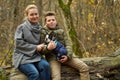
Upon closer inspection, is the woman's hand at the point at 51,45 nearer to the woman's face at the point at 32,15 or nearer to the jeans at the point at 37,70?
the jeans at the point at 37,70

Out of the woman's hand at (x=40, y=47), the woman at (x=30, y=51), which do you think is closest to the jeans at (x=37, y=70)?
the woman at (x=30, y=51)

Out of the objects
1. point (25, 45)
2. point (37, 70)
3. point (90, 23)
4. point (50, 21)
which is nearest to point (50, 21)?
point (50, 21)

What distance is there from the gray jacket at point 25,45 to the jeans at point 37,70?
9 cm

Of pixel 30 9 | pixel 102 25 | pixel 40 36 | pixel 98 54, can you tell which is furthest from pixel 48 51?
pixel 102 25

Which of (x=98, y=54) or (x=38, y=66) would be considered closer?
(x=38, y=66)

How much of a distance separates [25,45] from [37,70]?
0.49 metres

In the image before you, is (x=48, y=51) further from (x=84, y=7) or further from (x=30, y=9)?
(x=84, y=7)

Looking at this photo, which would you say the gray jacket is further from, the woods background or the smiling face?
the woods background

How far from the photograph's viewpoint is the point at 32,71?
222 inches

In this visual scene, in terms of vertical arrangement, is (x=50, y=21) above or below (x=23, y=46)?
above

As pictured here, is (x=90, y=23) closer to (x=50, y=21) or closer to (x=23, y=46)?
(x=50, y=21)

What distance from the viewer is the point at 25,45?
5715 mm

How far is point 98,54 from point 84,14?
309 centimetres

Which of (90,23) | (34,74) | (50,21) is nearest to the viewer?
(34,74)
